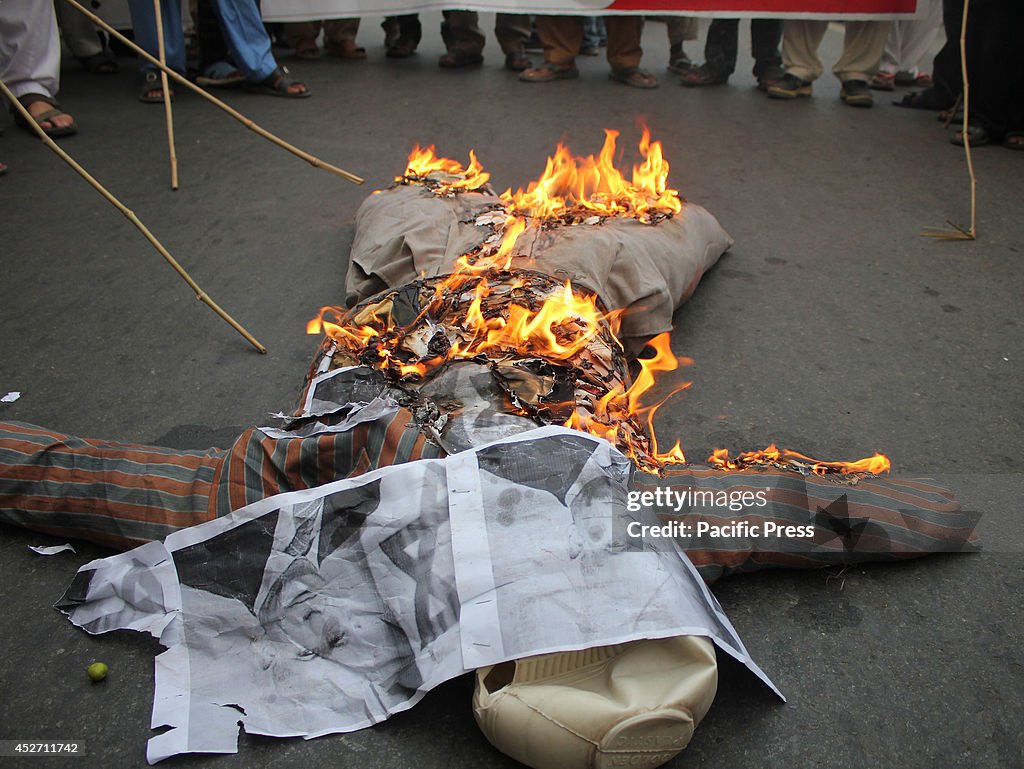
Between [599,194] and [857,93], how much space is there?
364cm

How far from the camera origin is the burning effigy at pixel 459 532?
155cm

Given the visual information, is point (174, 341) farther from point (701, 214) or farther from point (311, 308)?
point (701, 214)

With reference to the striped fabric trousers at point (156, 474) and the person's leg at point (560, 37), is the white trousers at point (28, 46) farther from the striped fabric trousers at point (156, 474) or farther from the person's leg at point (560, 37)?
the striped fabric trousers at point (156, 474)

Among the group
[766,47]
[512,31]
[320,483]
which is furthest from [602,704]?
[512,31]

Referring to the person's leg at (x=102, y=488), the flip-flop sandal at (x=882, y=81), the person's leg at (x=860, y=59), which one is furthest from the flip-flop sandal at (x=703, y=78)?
the person's leg at (x=102, y=488)

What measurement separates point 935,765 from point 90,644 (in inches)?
69.8

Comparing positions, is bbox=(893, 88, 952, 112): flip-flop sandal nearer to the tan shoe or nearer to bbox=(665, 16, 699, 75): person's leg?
bbox=(665, 16, 699, 75): person's leg

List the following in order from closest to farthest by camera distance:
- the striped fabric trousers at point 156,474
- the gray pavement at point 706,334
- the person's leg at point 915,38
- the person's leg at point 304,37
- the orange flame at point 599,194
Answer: the gray pavement at point 706,334
the striped fabric trousers at point 156,474
the orange flame at point 599,194
the person's leg at point 915,38
the person's leg at point 304,37

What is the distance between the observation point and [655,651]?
1538mm

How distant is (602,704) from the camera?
1.46 m

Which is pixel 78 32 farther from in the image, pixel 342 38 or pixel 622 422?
pixel 622 422

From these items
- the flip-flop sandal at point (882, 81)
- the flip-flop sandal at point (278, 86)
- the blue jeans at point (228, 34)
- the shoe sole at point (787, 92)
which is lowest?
the flip-flop sandal at point (882, 81)

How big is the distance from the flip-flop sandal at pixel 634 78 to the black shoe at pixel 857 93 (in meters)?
1.37

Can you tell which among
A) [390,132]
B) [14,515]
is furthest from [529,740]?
[390,132]
